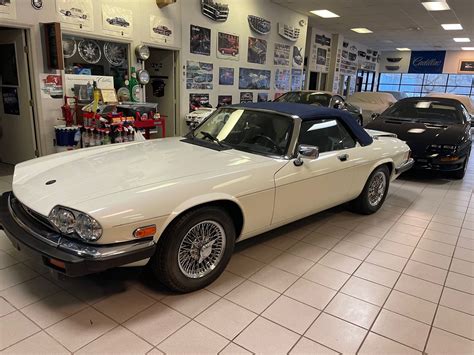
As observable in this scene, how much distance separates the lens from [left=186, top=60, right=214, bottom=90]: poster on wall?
819 cm

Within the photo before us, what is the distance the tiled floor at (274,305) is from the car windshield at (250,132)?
0.95 m

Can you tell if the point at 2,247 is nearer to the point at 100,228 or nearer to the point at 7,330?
the point at 7,330

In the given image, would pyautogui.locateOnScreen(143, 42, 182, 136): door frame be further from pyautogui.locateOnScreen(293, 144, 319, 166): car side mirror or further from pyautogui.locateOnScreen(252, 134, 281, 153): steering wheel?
pyautogui.locateOnScreen(293, 144, 319, 166): car side mirror

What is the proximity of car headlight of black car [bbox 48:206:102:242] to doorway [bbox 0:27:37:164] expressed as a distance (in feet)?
13.7

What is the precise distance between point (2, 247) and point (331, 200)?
303 centimetres

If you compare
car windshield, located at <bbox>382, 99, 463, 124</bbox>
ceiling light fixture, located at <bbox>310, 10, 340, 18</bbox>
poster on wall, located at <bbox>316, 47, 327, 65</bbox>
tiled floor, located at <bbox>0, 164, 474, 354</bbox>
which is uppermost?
ceiling light fixture, located at <bbox>310, 10, 340, 18</bbox>

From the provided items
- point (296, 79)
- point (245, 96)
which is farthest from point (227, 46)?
point (296, 79)

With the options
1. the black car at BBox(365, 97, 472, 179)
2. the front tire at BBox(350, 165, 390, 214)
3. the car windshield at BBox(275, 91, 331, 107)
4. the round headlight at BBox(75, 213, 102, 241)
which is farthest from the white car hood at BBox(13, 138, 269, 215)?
the car windshield at BBox(275, 91, 331, 107)

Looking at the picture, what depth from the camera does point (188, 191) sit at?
2.36 m

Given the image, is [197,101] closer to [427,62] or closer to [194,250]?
[194,250]

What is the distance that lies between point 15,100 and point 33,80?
0.60m

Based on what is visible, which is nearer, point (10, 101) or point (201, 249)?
point (201, 249)

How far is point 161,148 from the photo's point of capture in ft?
10.6

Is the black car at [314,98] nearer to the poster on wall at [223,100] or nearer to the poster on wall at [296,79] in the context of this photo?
the poster on wall at [223,100]
